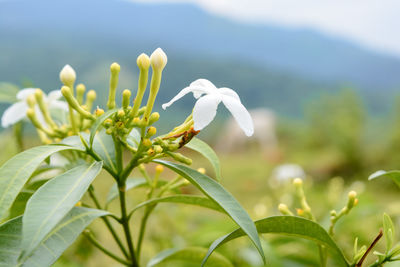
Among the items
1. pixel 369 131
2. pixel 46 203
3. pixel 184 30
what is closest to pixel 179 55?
pixel 369 131

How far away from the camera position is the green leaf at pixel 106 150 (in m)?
0.36

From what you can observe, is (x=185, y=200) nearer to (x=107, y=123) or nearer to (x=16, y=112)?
(x=107, y=123)

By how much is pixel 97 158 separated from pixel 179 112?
320 cm

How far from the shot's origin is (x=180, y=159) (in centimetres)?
35

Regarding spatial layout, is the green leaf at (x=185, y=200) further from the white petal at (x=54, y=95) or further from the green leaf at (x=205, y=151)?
the white petal at (x=54, y=95)

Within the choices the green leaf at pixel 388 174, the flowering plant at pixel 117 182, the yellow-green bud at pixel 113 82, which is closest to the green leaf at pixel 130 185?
the flowering plant at pixel 117 182

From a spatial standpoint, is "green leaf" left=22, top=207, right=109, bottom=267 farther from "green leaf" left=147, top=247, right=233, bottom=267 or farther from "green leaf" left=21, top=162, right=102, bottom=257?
"green leaf" left=147, top=247, right=233, bottom=267

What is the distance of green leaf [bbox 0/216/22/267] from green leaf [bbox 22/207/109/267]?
0.05 ft

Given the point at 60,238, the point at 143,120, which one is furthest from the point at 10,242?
the point at 143,120

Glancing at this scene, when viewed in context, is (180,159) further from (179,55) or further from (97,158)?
(179,55)

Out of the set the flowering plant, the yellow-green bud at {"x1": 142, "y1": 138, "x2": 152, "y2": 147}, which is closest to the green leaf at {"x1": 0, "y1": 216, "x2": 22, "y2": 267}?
the flowering plant

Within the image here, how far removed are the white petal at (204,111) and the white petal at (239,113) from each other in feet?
0.03

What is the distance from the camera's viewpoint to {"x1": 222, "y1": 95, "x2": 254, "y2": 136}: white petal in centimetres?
30

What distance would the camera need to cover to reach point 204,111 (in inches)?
11.7
